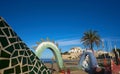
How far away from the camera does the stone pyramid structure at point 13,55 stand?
3.75 metres

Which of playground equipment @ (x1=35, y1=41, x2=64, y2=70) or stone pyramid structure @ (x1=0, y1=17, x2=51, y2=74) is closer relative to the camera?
stone pyramid structure @ (x1=0, y1=17, x2=51, y2=74)

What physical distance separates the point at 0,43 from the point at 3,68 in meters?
0.45

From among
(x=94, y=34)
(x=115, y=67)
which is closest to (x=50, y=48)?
(x=115, y=67)

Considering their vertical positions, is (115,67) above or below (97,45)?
below

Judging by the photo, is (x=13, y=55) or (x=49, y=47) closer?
(x=13, y=55)

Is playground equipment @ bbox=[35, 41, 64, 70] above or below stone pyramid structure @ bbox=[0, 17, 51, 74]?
above

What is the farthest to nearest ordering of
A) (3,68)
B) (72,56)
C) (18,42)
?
(72,56), (18,42), (3,68)

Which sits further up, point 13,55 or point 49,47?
point 49,47

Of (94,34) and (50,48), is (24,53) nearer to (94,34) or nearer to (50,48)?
(50,48)

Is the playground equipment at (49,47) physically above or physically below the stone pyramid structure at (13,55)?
above

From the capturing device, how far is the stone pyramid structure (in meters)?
3.75

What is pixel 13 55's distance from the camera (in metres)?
3.95

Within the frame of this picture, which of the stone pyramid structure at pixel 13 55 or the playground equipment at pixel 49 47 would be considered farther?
the playground equipment at pixel 49 47

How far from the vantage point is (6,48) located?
3.83 m
